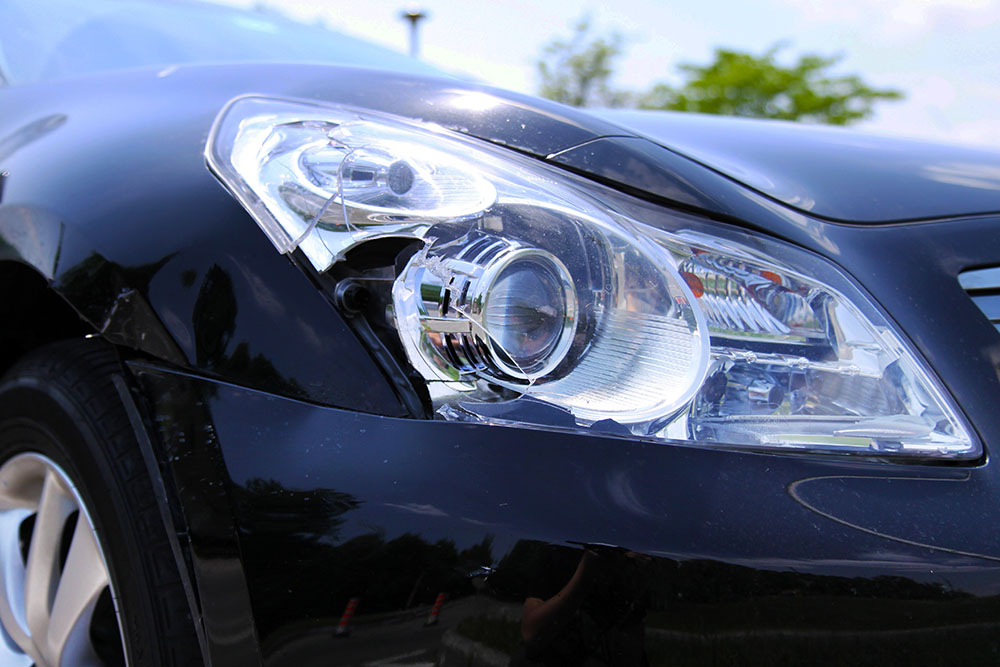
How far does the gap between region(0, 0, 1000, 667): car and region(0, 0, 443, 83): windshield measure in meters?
0.85

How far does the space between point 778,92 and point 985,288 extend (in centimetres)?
1664

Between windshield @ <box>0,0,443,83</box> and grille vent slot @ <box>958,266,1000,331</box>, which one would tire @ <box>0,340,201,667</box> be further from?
grille vent slot @ <box>958,266,1000,331</box>

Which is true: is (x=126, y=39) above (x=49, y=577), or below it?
above

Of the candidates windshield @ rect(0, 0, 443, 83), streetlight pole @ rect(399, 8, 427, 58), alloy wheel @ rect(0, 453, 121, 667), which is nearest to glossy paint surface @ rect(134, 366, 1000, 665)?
alloy wheel @ rect(0, 453, 121, 667)

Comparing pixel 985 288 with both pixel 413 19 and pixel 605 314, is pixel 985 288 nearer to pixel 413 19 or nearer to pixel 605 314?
pixel 605 314

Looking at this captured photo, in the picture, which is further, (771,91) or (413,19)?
(771,91)

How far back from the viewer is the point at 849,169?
4.66 ft

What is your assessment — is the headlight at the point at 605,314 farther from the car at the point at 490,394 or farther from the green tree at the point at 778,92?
the green tree at the point at 778,92

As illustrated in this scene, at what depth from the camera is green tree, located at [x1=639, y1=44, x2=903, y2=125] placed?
16.2 metres

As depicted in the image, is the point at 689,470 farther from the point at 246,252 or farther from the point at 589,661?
the point at 246,252

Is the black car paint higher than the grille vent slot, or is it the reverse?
the grille vent slot

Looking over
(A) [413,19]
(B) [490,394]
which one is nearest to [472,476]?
(B) [490,394]

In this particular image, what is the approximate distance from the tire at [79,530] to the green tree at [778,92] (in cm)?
1589

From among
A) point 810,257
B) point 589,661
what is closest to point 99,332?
point 589,661
